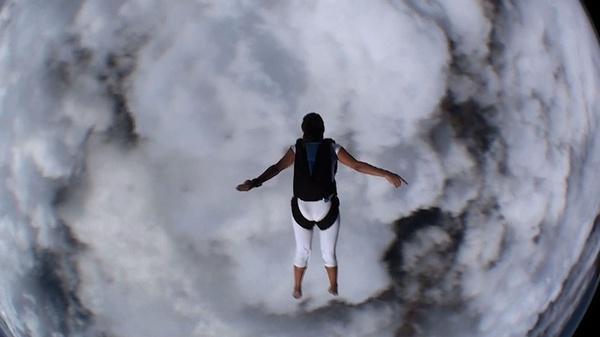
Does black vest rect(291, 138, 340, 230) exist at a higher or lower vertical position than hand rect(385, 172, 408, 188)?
lower

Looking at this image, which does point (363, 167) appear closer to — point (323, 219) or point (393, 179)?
point (393, 179)

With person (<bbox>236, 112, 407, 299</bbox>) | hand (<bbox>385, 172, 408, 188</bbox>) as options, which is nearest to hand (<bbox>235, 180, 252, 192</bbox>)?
person (<bbox>236, 112, 407, 299</bbox>)

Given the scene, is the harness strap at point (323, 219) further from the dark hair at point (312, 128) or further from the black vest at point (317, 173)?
the dark hair at point (312, 128)

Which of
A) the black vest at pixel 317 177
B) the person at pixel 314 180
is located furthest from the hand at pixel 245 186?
the black vest at pixel 317 177

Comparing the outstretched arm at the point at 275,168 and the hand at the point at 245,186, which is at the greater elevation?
the outstretched arm at the point at 275,168

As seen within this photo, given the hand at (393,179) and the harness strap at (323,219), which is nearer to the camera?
the hand at (393,179)

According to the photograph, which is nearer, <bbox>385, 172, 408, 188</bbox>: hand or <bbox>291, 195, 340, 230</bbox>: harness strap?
<bbox>385, 172, 408, 188</bbox>: hand

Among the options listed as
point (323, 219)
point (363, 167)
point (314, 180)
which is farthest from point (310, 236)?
point (363, 167)

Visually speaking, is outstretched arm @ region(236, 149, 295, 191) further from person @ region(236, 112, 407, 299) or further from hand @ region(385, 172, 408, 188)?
hand @ region(385, 172, 408, 188)

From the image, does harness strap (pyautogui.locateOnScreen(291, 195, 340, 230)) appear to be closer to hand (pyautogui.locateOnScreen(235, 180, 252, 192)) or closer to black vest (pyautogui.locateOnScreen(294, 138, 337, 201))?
black vest (pyautogui.locateOnScreen(294, 138, 337, 201))

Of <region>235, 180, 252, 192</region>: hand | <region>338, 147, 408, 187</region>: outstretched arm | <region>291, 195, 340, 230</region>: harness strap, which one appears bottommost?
<region>235, 180, 252, 192</region>: hand
